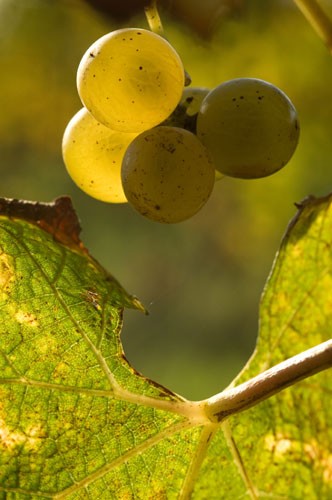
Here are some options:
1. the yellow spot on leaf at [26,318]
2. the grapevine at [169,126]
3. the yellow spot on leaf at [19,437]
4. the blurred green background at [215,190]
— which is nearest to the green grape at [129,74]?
the grapevine at [169,126]

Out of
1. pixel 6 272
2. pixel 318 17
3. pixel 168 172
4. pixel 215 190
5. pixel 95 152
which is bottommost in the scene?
pixel 215 190

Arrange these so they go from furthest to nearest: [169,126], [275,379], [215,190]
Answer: [215,190] → [169,126] → [275,379]

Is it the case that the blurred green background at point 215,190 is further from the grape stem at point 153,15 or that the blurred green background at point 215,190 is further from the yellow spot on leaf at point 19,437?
the yellow spot on leaf at point 19,437

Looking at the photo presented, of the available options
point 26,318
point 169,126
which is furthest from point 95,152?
point 26,318

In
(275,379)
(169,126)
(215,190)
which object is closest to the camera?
(275,379)

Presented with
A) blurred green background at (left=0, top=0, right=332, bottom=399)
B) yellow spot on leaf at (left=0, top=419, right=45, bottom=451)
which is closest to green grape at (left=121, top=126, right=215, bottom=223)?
yellow spot on leaf at (left=0, top=419, right=45, bottom=451)

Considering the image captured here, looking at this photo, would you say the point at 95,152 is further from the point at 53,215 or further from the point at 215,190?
the point at 215,190
